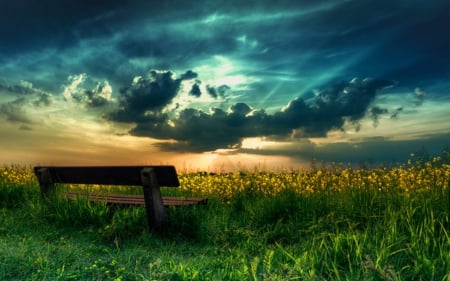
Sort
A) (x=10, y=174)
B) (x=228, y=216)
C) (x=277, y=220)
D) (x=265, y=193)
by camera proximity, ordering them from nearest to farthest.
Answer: (x=277, y=220) → (x=228, y=216) → (x=265, y=193) → (x=10, y=174)

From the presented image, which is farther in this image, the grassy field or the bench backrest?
the bench backrest

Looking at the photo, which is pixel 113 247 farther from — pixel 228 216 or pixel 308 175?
pixel 308 175

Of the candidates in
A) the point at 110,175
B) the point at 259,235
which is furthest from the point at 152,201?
the point at 259,235

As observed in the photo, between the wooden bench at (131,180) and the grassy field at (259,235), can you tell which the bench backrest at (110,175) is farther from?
the grassy field at (259,235)

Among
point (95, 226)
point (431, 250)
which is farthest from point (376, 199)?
point (95, 226)

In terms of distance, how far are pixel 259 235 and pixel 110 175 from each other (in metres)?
2.58

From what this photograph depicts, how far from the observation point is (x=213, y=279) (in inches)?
178

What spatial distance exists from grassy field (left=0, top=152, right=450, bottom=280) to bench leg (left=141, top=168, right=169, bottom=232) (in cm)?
18

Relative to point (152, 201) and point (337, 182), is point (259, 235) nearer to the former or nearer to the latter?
point (152, 201)

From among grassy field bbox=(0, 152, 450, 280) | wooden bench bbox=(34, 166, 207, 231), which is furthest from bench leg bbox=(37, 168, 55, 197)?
grassy field bbox=(0, 152, 450, 280)

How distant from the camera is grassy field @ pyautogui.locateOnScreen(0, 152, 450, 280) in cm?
488

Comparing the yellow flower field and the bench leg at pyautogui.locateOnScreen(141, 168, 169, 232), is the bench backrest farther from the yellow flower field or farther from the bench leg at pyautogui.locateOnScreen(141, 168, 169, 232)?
the yellow flower field

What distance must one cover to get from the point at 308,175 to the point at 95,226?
555cm

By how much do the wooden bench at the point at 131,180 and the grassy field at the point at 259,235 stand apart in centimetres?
25
